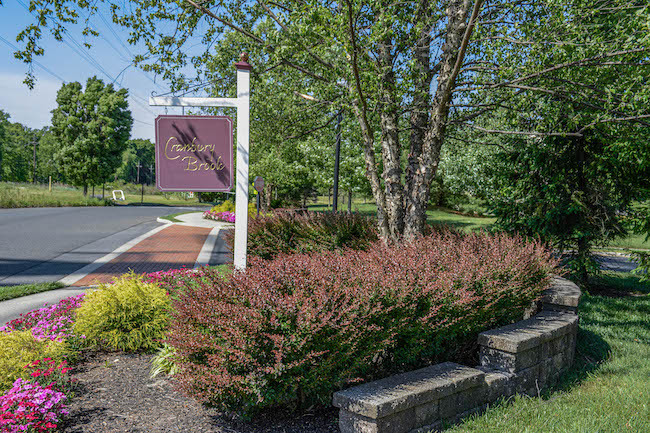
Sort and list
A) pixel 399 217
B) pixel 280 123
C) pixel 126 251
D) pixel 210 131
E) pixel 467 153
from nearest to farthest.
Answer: pixel 210 131
pixel 399 217
pixel 280 123
pixel 126 251
pixel 467 153

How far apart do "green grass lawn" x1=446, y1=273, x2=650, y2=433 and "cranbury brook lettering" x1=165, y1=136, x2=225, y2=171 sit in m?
3.68

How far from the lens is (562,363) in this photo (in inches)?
167

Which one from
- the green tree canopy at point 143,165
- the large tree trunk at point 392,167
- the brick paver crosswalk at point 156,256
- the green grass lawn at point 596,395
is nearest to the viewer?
the green grass lawn at point 596,395

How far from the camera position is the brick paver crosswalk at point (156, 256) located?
29.4ft

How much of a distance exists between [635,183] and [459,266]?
5.79 meters

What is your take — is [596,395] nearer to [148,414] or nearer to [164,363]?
[148,414]

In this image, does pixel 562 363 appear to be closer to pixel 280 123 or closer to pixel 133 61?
pixel 280 123

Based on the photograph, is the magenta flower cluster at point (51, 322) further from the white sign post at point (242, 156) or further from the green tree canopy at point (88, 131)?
the green tree canopy at point (88, 131)

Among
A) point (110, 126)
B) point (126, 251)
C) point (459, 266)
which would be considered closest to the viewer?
point (459, 266)

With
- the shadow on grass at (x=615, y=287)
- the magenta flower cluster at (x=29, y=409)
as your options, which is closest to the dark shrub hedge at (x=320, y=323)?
the magenta flower cluster at (x=29, y=409)

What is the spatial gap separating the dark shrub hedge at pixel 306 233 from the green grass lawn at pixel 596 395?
361 cm

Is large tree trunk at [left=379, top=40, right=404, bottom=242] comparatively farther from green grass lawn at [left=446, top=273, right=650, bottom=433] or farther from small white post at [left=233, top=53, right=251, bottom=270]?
green grass lawn at [left=446, top=273, right=650, bottom=433]

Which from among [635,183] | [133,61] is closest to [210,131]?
[133,61]

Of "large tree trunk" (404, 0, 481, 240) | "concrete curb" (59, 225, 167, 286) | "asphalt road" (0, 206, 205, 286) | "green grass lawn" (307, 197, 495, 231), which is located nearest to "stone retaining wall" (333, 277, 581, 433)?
"large tree trunk" (404, 0, 481, 240)
